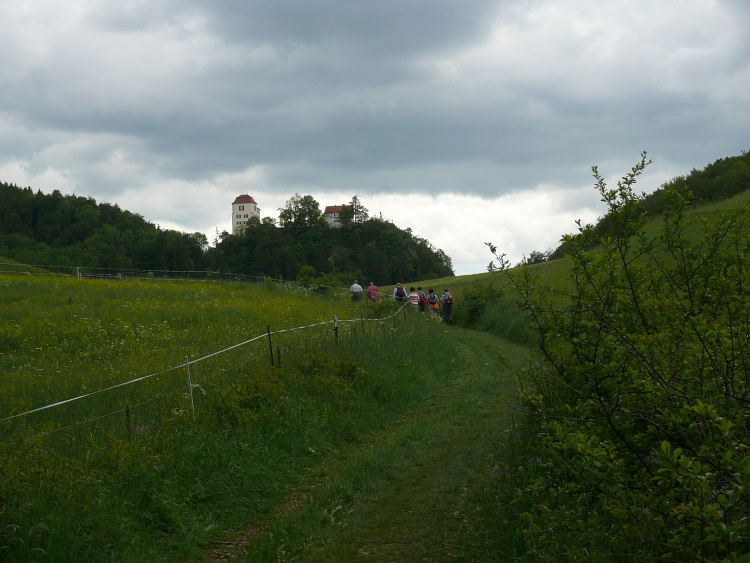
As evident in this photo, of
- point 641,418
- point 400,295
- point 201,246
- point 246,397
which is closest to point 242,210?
point 201,246


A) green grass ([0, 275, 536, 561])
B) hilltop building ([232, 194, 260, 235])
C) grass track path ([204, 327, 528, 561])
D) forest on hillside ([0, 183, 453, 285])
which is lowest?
grass track path ([204, 327, 528, 561])

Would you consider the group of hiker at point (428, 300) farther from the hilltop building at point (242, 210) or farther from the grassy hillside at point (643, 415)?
the hilltop building at point (242, 210)

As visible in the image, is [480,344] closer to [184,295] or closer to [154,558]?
[184,295]

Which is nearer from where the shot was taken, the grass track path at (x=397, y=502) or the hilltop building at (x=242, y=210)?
the grass track path at (x=397, y=502)

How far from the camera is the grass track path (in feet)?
21.0

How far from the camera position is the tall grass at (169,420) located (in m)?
6.30

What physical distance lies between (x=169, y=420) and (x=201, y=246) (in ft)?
337

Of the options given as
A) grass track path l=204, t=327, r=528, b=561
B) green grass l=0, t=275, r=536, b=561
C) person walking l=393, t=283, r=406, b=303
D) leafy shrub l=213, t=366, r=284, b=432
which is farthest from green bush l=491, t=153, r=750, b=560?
person walking l=393, t=283, r=406, b=303

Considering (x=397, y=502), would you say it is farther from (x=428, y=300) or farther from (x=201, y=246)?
(x=201, y=246)

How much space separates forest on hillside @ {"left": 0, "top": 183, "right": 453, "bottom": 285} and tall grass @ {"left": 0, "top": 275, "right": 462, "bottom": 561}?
61.2 metres

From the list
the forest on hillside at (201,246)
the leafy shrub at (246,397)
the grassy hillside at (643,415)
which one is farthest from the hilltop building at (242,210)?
the grassy hillside at (643,415)

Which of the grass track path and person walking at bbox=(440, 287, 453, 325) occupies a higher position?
person walking at bbox=(440, 287, 453, 325)

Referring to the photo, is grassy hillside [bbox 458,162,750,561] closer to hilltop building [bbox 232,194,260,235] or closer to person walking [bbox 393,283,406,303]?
person walking [bbox 393,283,406,303]

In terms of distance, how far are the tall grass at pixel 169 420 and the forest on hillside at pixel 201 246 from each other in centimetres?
6118
